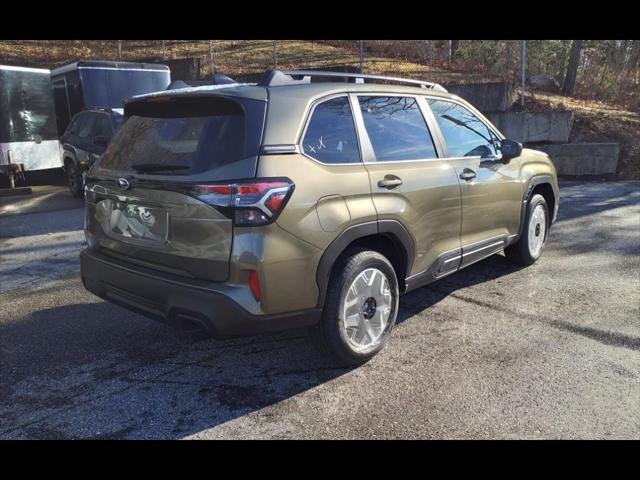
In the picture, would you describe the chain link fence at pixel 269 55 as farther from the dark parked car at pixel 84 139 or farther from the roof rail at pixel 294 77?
the roof rail at pixel 294 77

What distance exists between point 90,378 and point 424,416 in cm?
216

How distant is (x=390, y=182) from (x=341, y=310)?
962mm

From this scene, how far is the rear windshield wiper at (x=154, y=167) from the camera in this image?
3.02 meters

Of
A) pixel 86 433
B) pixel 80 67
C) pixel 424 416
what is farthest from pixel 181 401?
pixel 80 67

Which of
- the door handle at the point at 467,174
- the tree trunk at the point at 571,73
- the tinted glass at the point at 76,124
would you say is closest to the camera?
the door handle at the point at 467,174

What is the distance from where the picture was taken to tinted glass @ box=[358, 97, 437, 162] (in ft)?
12.1

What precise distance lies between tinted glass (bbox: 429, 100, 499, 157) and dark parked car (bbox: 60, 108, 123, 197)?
6.40m

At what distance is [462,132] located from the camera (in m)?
4.59

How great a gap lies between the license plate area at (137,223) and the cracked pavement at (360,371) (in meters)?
0.94

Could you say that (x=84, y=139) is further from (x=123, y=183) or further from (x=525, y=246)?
(x=525, y=246)

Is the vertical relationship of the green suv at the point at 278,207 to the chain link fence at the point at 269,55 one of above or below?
below

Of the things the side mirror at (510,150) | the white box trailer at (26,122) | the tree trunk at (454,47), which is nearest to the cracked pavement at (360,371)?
the side mirror at (510,150)

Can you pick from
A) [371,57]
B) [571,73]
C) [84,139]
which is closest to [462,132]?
[84,139]

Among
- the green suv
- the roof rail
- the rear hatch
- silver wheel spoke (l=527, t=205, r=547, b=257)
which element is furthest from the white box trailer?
silver wheel spoke (l=527, t=205, r=547, b=257)
